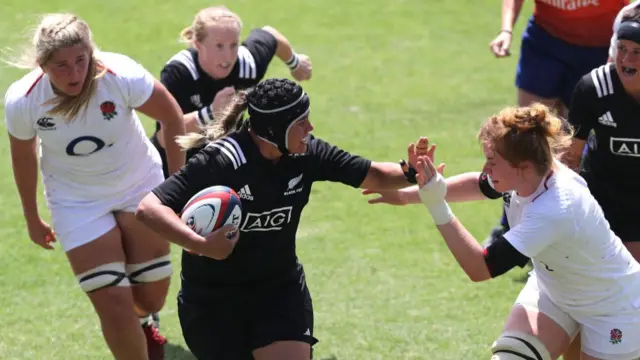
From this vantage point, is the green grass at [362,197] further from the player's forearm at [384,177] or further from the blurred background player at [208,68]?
the player's forearm at [384,177]

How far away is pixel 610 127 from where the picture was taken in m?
5.90

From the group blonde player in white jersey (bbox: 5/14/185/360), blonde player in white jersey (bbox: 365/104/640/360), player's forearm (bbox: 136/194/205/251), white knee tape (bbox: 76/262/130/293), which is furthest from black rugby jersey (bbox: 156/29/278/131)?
blonde player in white jersey (bbox: 365/104/640/360)

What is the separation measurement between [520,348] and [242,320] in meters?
1.33

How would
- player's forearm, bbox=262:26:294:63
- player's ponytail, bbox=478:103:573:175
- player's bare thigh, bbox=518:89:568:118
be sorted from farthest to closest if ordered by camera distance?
player's bare thigh, bbox=518:89:568:118 → player's forearm, bbox=262:26:294:63 → player's ponytail, bbox=478:103:573:175

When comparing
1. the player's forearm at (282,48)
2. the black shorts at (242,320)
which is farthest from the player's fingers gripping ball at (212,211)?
the player's forearm at (282,48)

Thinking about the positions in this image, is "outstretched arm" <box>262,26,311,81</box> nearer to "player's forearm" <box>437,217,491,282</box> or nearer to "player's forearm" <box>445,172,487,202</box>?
"player's forearm" <box>445,172,487,202</box>

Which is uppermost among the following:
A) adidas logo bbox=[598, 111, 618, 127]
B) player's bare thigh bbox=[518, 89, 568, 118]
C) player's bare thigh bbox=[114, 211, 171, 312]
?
adidas logo bbox=[598, 111, 618, 127]

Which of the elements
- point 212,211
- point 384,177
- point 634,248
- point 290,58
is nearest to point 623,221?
point 634,248

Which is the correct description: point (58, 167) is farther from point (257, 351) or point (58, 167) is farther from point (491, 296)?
point (491, 296)

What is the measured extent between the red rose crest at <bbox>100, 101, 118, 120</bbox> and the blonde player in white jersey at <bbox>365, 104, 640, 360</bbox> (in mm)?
1740

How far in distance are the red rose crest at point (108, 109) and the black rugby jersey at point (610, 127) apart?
2.49 metres

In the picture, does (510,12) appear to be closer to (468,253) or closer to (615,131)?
(615,131)

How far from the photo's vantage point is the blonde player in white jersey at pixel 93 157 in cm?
571

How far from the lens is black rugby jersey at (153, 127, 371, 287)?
16.9 feet
